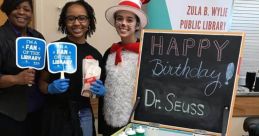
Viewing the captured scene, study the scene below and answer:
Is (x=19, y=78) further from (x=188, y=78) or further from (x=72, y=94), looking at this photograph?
(x=188, y=78)

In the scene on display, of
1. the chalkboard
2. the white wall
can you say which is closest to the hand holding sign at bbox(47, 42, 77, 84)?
the chalkboard

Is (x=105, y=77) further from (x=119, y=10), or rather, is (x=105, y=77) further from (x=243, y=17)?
(x=243, y=17)

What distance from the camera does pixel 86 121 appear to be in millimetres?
1520

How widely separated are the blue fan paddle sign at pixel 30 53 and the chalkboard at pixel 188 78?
1.74 ft

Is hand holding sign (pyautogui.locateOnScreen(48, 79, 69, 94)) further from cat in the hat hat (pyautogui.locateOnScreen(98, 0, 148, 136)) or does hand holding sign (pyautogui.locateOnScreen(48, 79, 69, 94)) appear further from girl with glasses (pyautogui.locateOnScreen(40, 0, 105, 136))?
cat in the hat hat (pyautogui.locateOnScreen(98, 0, 148, 136))

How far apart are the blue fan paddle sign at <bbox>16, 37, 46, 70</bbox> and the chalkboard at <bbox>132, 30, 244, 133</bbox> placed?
1.74 ft

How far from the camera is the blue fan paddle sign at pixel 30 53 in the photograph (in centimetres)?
141

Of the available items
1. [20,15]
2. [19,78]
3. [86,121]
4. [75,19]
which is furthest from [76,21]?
[86,121]

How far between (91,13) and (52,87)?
485mm

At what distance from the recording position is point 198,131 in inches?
52.2

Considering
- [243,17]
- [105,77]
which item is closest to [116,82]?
[105,77]

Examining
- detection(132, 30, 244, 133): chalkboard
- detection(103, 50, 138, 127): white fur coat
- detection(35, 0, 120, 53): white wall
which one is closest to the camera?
detection(132, 30, 244, 133): chalkboard

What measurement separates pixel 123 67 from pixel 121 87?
110mm

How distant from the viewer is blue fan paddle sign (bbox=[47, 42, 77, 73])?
1.41 metres
